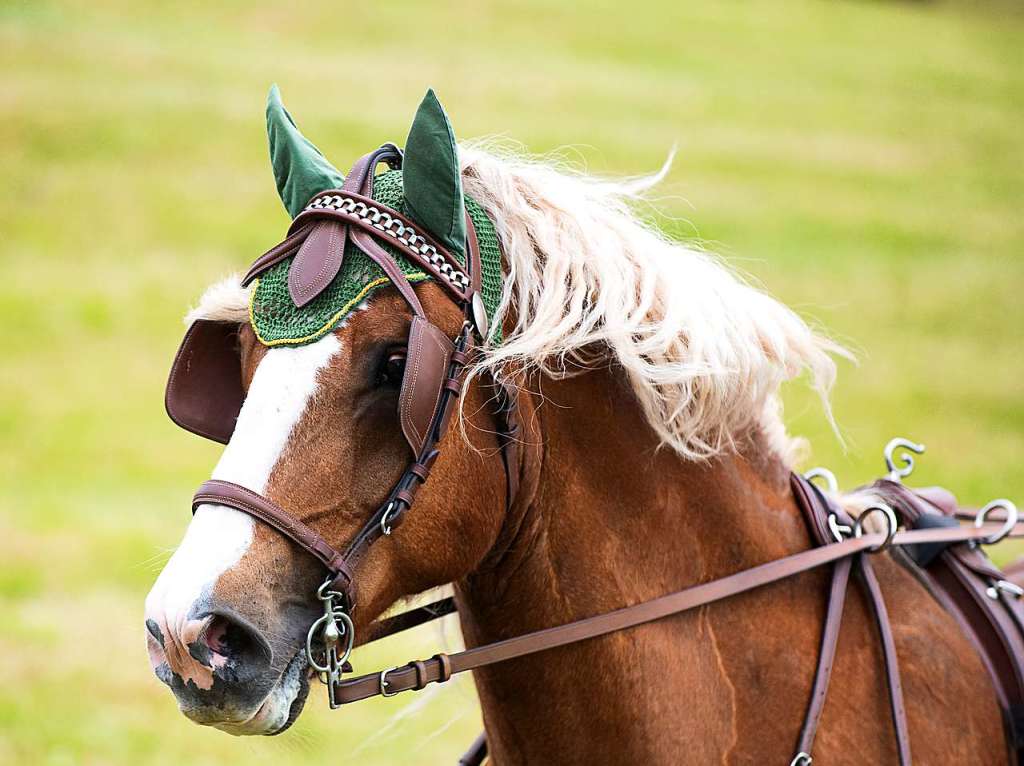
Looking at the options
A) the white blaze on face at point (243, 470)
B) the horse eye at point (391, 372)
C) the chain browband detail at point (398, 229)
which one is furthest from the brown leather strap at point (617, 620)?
the chain browband detail at point (398, 229)

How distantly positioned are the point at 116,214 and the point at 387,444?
585 inches

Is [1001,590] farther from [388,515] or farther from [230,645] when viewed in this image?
[230,645]

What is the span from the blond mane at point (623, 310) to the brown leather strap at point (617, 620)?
0.94 ft

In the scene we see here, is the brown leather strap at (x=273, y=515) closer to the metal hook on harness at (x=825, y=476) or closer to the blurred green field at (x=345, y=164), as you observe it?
the blurred green field at (x=345, y=164)

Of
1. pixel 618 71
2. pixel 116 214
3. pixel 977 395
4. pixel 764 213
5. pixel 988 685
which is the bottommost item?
pixel 988 685

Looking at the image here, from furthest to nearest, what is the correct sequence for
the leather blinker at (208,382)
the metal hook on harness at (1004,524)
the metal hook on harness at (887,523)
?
the metal hook on harness at (1004,524)
the metal hook on harness at (887,523)
the leather blinker at (208,382)

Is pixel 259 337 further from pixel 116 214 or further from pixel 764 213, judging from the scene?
pixel 764 213

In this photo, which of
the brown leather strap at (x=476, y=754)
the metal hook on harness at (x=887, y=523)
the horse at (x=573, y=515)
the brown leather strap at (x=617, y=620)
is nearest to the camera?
the horse at (x=573, y=515)

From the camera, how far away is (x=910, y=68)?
27422 mm

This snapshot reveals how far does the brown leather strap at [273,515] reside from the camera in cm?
201

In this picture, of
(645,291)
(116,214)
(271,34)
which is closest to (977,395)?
(116,214)

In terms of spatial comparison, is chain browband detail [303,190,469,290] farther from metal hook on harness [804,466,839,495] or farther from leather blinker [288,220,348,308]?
metal hook on harness [804,466,839,495]

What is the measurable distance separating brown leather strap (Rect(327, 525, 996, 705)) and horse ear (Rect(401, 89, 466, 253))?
777 millimetres

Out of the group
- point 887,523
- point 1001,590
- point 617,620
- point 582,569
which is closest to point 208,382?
point 582,569
